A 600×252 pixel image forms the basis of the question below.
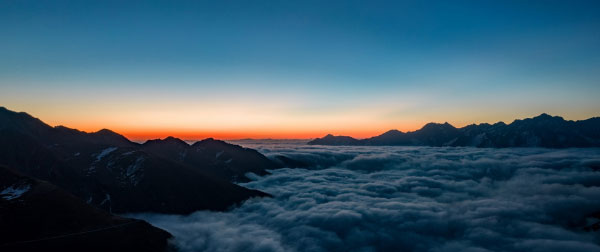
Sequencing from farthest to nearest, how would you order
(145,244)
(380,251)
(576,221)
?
(576,221), (380,251), (145,244)

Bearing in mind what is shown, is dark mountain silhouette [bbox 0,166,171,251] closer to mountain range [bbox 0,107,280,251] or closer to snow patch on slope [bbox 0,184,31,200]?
snow patch on slope [bbox 0,184,31,200]

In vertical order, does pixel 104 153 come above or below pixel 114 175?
above

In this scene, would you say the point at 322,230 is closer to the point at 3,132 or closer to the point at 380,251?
the point at 380,251

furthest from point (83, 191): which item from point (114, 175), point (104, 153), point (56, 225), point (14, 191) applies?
point (56, 225)

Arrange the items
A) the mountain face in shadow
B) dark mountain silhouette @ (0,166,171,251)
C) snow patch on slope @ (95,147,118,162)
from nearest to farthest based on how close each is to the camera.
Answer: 1. dark mountain silhouette @ (0,166,171,251)
2. the mountain face in shadow
3. snow patch on slope @ (95,147,118,162)

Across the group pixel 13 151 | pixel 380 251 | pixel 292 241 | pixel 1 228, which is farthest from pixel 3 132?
pixel 380 251

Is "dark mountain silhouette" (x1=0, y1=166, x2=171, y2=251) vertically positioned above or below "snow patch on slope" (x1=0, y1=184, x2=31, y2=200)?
below

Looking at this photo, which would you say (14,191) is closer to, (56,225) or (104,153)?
(56,225)

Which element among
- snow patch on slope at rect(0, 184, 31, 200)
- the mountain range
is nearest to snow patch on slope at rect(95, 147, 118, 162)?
the mountain range
